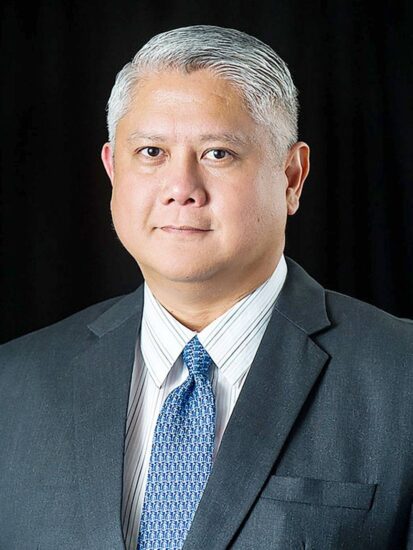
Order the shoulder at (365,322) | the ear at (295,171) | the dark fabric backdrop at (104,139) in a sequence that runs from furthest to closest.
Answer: the dark fabric backdrop at (104,139) → the ear at (295,171) → the shoulder at (365,322)

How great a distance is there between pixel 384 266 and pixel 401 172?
0.29 meters

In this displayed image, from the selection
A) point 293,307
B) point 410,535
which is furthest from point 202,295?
→ point 410,535

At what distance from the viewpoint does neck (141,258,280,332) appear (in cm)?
248

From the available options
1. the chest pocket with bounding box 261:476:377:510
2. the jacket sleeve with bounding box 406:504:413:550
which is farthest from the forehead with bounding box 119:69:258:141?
the jacket sleeve with bounding box 406:504:413:550

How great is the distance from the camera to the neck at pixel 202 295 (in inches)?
97.5

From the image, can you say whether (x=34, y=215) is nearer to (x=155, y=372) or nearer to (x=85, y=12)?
(x=85, y=12)

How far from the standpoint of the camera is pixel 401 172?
3.34 m

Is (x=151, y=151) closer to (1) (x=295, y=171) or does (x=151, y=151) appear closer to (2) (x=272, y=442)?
(1) (x=295, y=171)

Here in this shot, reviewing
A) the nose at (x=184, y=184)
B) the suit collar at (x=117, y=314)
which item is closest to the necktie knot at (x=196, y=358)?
the suit collar at (x=117, y=314)

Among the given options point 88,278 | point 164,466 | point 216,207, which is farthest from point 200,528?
point 88,278

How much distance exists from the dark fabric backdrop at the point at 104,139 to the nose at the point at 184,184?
1051 millimetres

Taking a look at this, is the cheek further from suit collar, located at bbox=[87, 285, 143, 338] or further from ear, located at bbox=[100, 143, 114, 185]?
suit collar, located at bbox=[87, 285, 143, 338]

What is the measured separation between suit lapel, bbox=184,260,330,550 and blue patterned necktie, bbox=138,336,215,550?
0.06 metres

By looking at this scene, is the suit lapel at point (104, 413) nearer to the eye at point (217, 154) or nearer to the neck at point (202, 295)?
the neck at point (202, 295)
